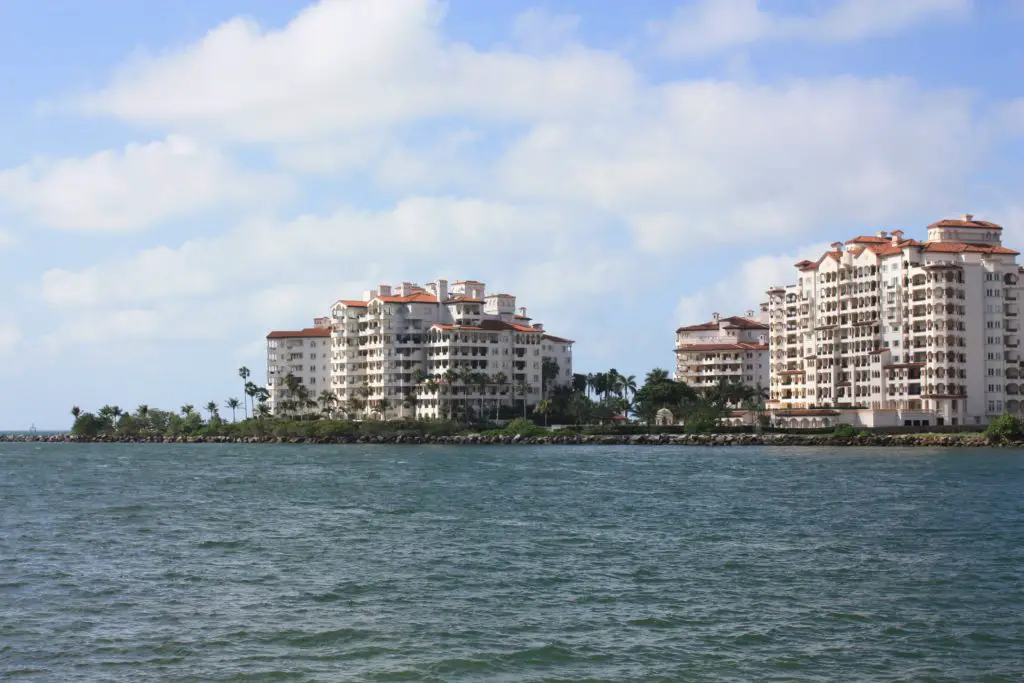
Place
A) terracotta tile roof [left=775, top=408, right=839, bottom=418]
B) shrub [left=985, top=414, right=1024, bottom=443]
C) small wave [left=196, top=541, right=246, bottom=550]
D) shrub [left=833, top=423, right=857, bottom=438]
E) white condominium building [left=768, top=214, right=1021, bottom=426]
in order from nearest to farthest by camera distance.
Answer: small wave [left=196, top=541, right=246, bottom=550] → shrub [left=985, top=414, right=1024, bottom=443] → shrub [left=833, top=423, right=857, bottom=438] → white condominium building [left=768, top=214, right=1021, bottom=426] → terracotta tile roof [left=775, top=408, right=839, bottom=418]

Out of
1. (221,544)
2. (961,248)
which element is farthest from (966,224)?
(221,544)

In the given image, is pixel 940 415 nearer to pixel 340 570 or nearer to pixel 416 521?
pixel 416 521

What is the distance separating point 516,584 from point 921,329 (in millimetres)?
143130

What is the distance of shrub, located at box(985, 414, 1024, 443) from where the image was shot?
142m

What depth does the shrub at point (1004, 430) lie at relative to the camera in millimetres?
141500

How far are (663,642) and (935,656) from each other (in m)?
6.16

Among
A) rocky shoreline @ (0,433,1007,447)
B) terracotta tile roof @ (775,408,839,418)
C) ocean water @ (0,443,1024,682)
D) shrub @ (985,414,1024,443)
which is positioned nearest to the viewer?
ocean water @ (0,443,1024,682)

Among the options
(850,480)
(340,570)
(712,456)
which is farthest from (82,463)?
(340,570)

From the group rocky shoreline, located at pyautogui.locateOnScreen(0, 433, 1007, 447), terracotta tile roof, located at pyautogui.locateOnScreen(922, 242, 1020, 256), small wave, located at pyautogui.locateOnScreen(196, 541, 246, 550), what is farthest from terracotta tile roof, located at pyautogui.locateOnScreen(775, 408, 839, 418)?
small wave, located at pyautogui.locateOnScreen(196, 541, 246, 550)

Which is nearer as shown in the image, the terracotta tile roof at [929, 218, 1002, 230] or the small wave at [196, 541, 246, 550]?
the small wave at [196, 541, 246, 550]

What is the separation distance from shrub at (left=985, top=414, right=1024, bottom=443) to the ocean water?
6986 cm

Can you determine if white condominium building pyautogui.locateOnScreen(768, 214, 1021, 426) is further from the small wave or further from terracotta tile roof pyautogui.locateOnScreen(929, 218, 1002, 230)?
the small wave

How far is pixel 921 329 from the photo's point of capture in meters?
169

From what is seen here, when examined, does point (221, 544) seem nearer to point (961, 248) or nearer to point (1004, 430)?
point (1004, 430)
